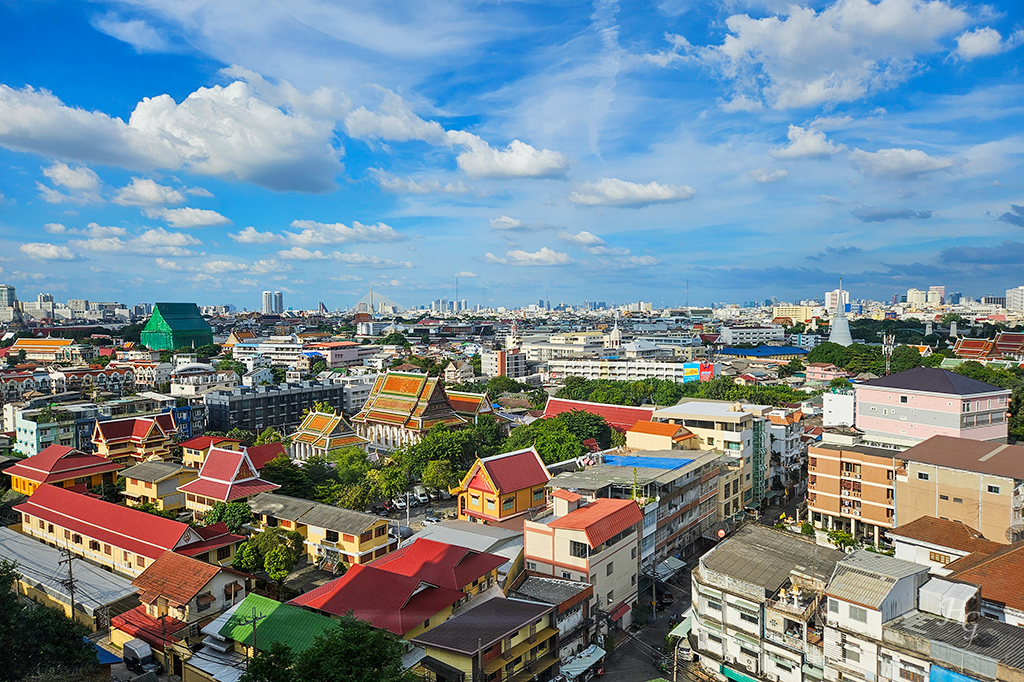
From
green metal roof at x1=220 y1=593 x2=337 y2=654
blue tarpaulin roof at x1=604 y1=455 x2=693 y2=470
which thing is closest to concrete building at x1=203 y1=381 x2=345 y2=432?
blue tarpaulin roof at x1=604 y1=455 x2=693 y2=470

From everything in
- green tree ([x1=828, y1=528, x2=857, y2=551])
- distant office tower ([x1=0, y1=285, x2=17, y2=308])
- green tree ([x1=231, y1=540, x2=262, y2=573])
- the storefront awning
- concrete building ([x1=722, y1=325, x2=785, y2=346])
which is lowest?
the storefront awning

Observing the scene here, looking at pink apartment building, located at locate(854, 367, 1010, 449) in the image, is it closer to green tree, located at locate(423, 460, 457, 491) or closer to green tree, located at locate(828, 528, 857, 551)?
green tree, located at locate(828, 528, 857, 551)

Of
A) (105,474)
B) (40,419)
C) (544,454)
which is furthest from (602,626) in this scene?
(40,419)

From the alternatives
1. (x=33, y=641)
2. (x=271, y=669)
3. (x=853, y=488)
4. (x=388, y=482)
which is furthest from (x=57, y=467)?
(x=853, y=488)

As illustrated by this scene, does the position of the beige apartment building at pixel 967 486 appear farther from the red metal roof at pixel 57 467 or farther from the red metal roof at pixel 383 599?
the red metal roof at pixel 57 467

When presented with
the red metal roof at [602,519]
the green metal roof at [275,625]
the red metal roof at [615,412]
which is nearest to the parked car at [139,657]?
the green metal roof at [275,625]

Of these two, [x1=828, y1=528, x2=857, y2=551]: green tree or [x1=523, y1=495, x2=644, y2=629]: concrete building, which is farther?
[x1=828, y1=528, x2=857, y2=551]: green tree
